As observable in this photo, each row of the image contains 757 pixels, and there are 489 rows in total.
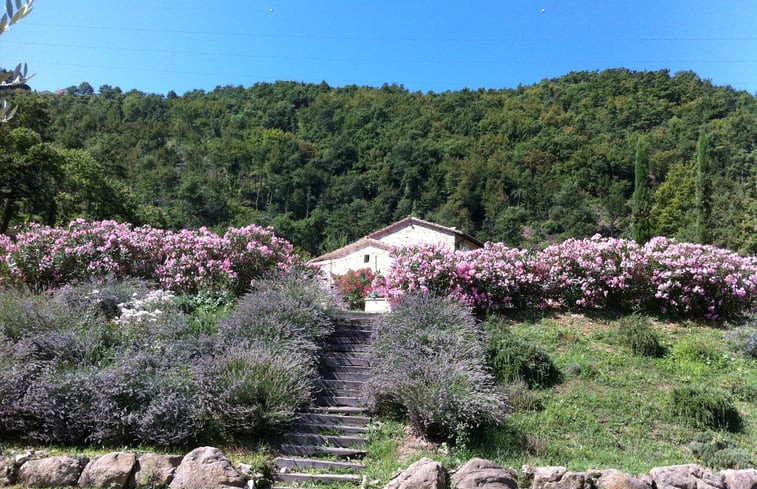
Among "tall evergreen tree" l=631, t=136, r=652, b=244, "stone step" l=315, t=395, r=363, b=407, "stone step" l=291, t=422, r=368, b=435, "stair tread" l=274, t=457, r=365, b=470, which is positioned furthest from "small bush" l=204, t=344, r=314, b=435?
"tall evergreen tree" l=631, t=136, r=652, b=244

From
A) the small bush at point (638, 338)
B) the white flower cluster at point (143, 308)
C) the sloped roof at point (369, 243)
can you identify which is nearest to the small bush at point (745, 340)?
the small bush at point (638, 338)

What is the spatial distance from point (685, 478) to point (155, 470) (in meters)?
5.35

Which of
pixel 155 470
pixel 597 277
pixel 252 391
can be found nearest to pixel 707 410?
pixel 597 277

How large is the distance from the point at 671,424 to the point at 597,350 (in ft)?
6.71

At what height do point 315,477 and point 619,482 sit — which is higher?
point 619,482

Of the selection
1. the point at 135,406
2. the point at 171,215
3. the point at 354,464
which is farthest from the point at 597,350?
the point at 171,215

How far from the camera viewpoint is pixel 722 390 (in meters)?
7.39

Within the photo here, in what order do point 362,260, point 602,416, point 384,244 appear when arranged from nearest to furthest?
point 602,416 → point 384,244 → point 362,260

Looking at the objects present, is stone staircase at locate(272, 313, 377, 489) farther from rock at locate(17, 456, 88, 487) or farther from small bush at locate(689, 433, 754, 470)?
small bush at locate(689, 433, 754, 470)

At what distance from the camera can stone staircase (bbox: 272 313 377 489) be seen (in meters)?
5.91

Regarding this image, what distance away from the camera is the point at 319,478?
→ 5.80 m

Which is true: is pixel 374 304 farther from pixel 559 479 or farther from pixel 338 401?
pixel 559 479

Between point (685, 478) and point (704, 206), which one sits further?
point (704, 206)

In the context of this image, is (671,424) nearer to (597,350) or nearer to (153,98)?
(597,350)
